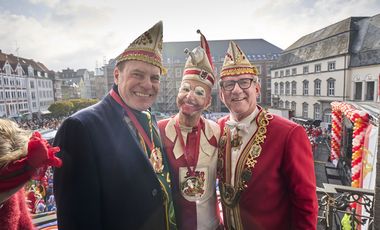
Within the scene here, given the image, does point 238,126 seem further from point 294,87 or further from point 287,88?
point 287,88

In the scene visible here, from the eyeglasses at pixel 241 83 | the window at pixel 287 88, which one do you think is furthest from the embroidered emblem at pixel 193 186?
the window at pixel 287 88

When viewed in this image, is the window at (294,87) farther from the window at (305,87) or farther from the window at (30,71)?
the window at (30,71)

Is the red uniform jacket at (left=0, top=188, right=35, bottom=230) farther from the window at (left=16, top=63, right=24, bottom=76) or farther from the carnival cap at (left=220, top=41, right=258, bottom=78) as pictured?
the window at (left=16, top=63, right=24, bottom=76)

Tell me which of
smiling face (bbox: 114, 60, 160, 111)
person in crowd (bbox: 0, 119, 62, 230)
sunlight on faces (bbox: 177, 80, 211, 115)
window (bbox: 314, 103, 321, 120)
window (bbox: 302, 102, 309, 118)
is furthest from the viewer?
window (bbox: 302, 102, 309, 118)

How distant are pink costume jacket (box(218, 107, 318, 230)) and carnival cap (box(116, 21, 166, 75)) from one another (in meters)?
1.47

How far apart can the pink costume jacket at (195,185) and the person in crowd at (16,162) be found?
5.00ft

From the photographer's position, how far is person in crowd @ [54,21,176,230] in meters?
1.74

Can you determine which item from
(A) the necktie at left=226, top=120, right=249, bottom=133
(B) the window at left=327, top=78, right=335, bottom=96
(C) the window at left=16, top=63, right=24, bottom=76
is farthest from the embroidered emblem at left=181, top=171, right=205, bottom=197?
(C) the window at left=16, top=63, right=24, bottom=76

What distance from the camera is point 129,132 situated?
215 centimetres

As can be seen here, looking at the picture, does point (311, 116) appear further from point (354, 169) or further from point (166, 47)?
point (166, 47)

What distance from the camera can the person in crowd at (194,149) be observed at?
2.70 m

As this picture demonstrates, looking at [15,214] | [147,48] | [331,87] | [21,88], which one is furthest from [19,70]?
[331,87]

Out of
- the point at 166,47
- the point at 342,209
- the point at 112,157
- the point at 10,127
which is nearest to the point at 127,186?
the point at 112,157

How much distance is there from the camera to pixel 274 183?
2.52m
